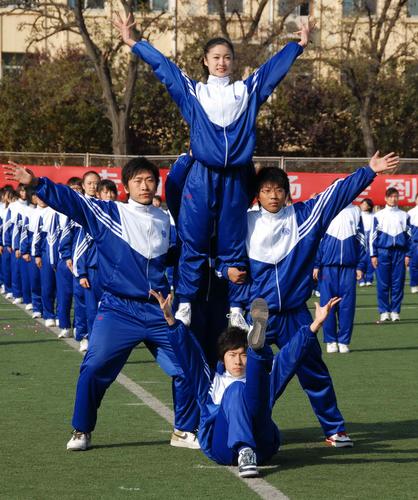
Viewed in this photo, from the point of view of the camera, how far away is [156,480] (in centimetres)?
734

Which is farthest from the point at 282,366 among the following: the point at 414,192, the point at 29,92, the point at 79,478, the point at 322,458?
the point at 29,92

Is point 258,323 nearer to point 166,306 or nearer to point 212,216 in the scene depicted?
point 166,306

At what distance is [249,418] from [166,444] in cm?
117

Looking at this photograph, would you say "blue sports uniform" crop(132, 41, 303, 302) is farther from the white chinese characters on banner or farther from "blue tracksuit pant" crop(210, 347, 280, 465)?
the white chinese characters on banner

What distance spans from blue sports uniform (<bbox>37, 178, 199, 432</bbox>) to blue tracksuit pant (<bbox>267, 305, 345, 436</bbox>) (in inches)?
27.2

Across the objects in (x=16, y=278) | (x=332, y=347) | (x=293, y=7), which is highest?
(x=293, y=7)

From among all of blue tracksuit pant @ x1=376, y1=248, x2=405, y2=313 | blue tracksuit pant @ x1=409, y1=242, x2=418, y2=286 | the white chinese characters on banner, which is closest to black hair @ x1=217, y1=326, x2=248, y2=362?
blue tracksuit pant @ x1=376, y1=248, x2=405, y2=313

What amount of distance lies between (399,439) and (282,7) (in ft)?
125

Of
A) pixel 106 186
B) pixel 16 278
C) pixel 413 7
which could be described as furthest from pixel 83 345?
pixel 413 7

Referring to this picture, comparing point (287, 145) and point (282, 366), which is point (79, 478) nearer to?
point (282, 366)

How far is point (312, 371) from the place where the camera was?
8.48m

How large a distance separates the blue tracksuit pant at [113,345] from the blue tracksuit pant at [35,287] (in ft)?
37.2

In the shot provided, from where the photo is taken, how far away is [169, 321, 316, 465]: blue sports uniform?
24.5 ft

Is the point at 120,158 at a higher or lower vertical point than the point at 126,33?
lower
